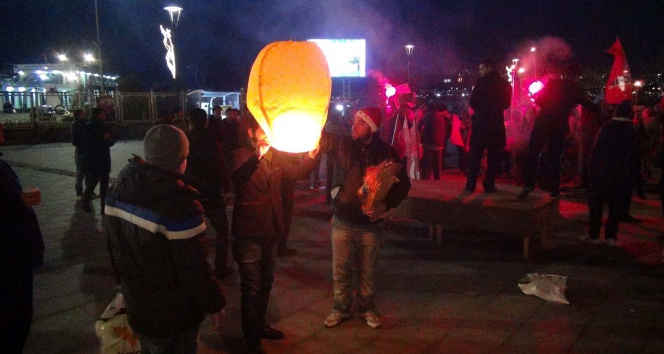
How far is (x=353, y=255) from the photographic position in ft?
14.5

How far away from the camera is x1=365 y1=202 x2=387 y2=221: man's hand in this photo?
157 inches

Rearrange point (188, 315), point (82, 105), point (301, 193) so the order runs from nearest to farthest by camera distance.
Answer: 1. point (188, 315)
2. point (301, 193)
3. point (82, 105)

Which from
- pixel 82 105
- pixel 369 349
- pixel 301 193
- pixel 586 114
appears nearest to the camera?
pixel 369 349

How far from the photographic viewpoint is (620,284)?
5406 millimetres

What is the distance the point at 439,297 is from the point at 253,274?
7.27 ft

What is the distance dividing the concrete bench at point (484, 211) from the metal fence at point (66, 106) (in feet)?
62.4

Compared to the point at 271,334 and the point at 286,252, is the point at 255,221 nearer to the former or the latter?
the point at 271,334

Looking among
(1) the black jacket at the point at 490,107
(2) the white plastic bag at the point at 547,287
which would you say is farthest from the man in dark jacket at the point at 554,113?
(2) the white plastic bag at the point at 547,287

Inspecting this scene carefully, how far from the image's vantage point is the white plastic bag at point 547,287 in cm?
499

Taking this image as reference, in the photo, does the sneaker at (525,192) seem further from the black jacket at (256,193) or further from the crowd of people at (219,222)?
the black jacket at (256,193)

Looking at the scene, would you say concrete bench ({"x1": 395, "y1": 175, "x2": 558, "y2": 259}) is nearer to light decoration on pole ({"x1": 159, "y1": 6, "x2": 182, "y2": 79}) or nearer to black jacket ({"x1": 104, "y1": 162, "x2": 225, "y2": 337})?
black jacket ({"x1": 104, "y1": 162, "x2": 225, "y2": 337})

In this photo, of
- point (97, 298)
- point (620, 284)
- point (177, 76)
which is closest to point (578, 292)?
point (620, 284)

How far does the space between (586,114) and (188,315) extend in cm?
992

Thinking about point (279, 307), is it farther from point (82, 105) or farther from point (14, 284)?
point (82, 105)
